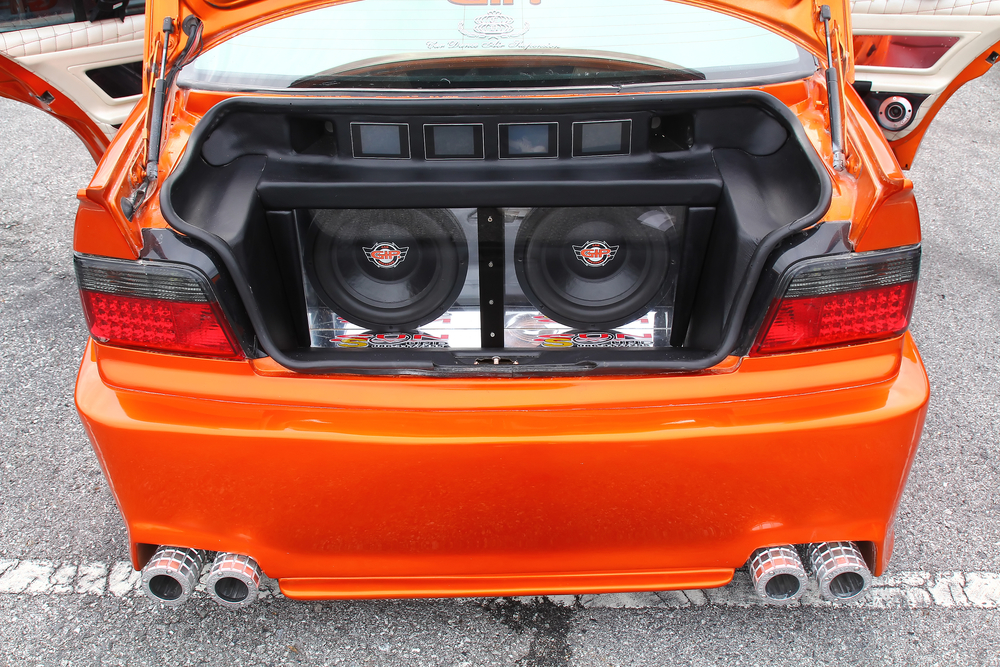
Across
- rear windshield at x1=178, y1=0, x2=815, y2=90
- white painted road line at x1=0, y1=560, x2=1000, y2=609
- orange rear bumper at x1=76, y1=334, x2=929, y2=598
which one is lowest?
white painted road line at x1=0, y1=560, x2=1000, y2=609

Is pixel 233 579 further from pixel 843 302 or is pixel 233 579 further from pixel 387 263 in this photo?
pixel 843 302

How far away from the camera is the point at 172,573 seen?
1536 millimetres

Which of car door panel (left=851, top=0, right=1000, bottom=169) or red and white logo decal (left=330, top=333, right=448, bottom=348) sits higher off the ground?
car door panel (left=851, top=0, right=1000, bottom=169)

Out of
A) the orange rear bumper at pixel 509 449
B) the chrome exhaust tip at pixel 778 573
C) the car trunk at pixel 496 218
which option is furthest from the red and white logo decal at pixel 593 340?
the chrome exhaust tip at pixel 778 573

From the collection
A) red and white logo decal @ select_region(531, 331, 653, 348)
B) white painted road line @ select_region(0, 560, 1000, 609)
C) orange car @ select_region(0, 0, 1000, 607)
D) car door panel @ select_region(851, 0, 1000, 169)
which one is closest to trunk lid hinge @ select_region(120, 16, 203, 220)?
orange car @ select_region(0, 0, 1000, 607)

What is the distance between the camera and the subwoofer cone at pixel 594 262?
63.8 inches

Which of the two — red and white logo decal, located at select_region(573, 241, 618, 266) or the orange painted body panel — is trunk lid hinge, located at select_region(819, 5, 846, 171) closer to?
the orange painted body panel

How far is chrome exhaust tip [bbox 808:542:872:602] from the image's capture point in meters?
1.52

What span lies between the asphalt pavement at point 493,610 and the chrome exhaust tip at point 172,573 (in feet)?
0.82

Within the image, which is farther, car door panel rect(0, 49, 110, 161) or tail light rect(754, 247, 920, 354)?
car door panel rect(0, 49, 110, 161)

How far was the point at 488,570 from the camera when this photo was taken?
→ 1.60 metres

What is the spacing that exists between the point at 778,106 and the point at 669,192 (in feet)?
0.94

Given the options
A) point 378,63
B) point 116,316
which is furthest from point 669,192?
point 116,316

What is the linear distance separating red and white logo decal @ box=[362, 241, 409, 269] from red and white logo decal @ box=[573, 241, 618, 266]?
40 cm
